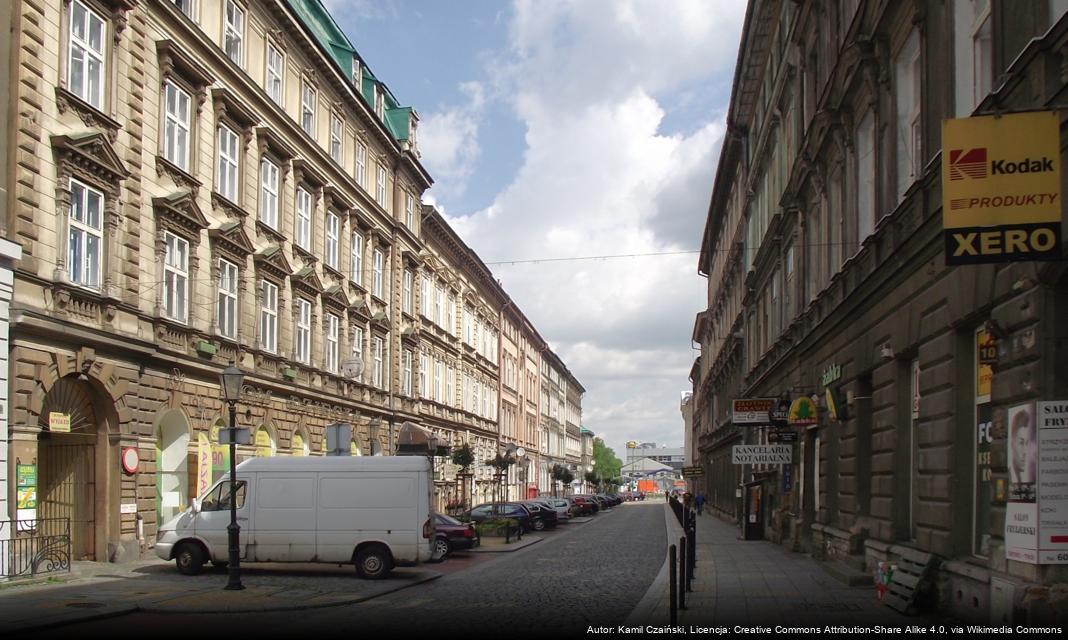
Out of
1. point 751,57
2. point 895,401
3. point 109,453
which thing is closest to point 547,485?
point 751,57

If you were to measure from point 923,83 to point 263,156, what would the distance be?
2215cm

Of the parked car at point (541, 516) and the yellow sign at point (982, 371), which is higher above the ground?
the yellow sign at point (982, 371)

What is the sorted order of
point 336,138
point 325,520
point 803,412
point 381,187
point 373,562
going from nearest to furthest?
point 373,562 < point 325,520 < point 803,412 < point 336,138 < point 381,187

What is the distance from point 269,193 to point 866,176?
769 inches

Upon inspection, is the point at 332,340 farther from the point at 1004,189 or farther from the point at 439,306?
the point at 1004,189

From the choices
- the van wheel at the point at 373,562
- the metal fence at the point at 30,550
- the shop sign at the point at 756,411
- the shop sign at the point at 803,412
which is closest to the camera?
the metal fence at the point at 30,550

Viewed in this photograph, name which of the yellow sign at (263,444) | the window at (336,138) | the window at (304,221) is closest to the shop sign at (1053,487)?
the yellow sign at (263,444)

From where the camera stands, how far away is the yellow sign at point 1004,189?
10320 mm

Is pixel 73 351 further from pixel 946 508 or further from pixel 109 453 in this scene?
pixel 946 508

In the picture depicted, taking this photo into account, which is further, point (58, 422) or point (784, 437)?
point (784, 437)

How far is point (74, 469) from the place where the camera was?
24.2m

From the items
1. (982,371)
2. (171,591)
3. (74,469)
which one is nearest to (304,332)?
(74,469)

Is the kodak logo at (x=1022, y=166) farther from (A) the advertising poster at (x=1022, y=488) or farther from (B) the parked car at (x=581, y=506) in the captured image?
(B) the parked car at (x=581, y=506)

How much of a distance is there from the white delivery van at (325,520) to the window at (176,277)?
6.40 m
